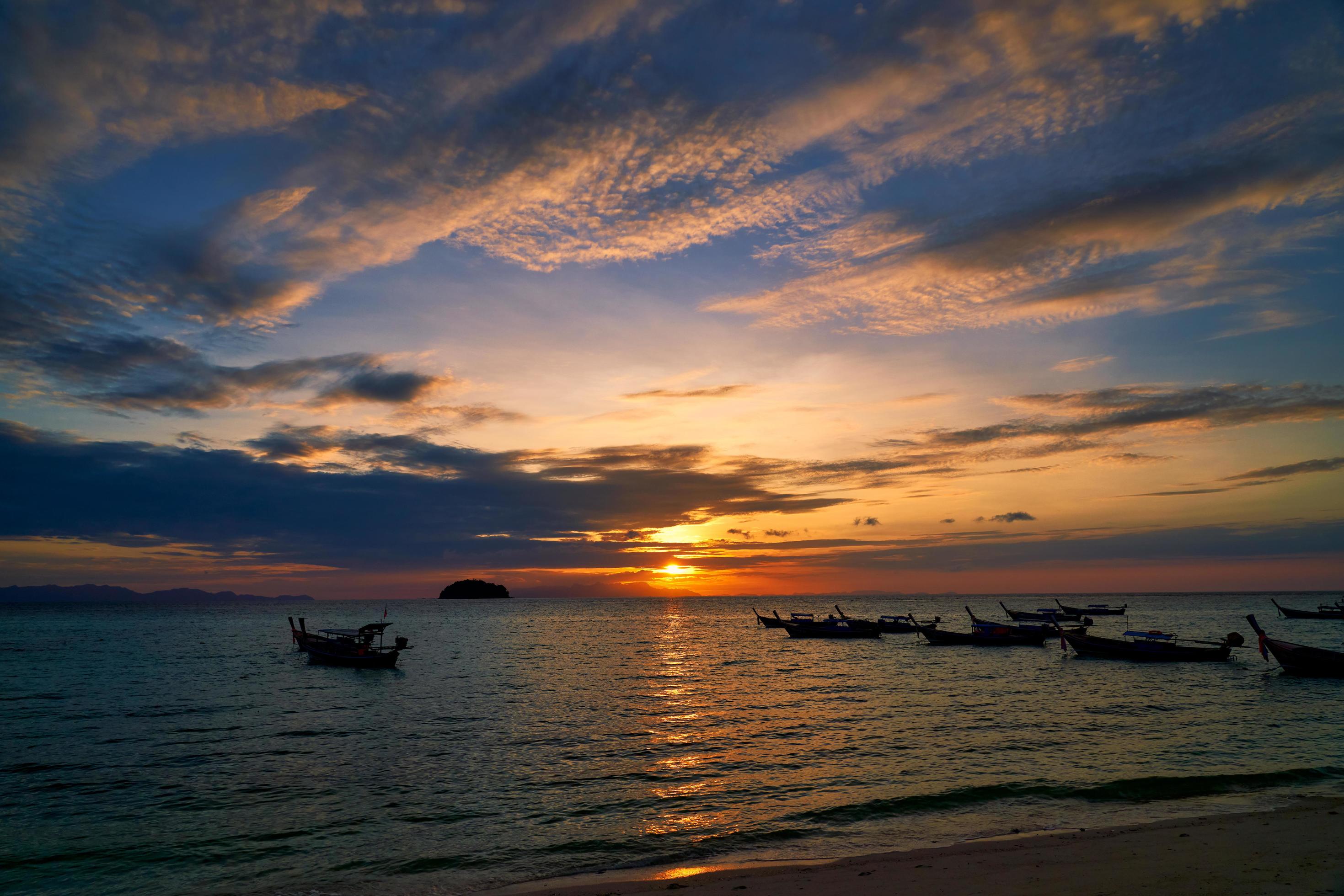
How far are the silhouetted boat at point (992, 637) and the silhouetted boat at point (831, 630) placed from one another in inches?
Result: 367

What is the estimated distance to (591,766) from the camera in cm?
2408

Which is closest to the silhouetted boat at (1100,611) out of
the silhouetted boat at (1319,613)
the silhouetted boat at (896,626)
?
the silhouetted boat at (1319,613)

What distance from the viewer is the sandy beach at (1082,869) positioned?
11.5m

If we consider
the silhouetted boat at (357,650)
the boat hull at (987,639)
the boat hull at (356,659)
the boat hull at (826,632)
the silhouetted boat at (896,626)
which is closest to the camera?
the silhouetted boat at (357,650)

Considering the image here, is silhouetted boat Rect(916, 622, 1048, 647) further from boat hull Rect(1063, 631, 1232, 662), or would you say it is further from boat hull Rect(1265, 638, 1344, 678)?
boat hull Rect(1265, 638, 1344, 678)

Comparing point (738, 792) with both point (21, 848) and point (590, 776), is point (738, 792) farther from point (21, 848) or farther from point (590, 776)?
point (21, 848)

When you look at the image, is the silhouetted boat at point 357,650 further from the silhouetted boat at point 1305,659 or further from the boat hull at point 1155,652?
the silhouetted boat at point 1305,659

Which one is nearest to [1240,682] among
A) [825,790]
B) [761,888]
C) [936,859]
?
[825,790]

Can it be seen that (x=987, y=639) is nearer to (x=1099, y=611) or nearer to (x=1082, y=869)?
(x=1082, y=869)

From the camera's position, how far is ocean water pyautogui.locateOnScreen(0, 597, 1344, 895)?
53.2 ft

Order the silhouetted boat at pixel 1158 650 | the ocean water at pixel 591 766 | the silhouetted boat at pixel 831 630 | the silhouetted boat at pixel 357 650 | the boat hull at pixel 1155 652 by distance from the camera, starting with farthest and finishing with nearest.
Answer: the silhouetted boat at pixel 831 630
the silhouetted boat at pixel 357 650
the boat hull at pixel 1155 652
the silhouetted boat at pixel 1158 650
the ocean water at pixel 591 766

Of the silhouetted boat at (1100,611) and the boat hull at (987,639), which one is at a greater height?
the boat hull at (987,639)

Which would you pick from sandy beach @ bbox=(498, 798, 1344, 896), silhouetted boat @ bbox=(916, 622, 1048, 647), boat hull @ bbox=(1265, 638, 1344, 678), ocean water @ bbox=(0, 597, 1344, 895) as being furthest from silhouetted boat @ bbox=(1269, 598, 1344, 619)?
sandy beach @ bbox=(498, 798, 1344, 896)

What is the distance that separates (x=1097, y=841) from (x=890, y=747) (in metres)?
11.7
